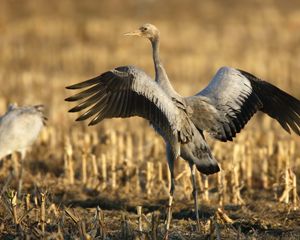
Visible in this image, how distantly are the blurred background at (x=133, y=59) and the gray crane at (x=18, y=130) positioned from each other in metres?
0.38

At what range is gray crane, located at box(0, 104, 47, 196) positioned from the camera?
1124 centimetres

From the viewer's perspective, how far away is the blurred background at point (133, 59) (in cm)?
1133

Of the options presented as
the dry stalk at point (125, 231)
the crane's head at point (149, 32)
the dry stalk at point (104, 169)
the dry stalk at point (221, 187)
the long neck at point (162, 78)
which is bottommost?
the dry stalk at point (125, 231)

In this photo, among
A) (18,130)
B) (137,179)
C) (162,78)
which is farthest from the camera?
(18,130)

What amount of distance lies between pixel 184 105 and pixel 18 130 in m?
4.05

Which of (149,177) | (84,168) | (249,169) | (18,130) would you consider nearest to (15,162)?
(18,130)

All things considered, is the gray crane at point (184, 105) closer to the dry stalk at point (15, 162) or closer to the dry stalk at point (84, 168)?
the dry stalk at point (84, 168)

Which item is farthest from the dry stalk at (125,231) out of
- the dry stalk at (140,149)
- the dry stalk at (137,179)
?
the dry stalk at (140,149)

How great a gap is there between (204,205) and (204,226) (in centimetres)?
204

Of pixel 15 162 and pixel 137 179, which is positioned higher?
pixel 15 162

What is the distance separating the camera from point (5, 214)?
750 cm

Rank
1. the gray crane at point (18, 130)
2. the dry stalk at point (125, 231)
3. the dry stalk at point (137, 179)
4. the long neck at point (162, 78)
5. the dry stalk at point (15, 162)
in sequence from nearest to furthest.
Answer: the dry stalk at point (125, 231) → the long neck at point (162, 78) → the dry stalk at point (137, 179) → the gray crane at point (18, 130) → the dry stalk at point (15, 162)

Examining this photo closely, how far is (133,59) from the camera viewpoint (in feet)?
68.8

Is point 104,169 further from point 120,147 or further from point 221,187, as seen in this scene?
point 221,187
